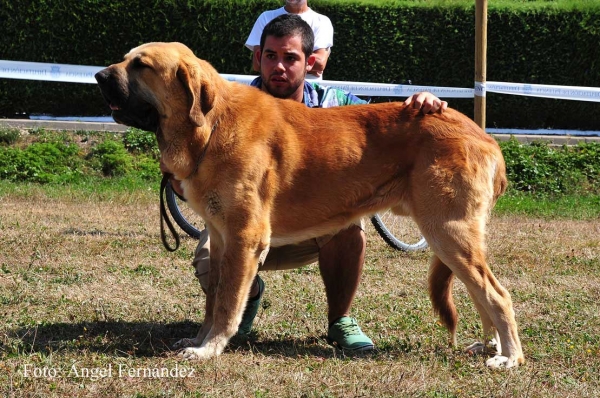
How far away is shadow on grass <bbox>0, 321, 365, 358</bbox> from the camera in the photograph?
14.4 ft

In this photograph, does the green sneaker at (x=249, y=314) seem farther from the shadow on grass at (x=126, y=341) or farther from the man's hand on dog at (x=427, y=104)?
the man's hand on dog at (x=427, y=104)

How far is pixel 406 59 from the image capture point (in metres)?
13.5

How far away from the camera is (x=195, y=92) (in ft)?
14.0

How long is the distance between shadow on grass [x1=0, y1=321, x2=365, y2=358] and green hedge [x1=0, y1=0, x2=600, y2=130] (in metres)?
8.53

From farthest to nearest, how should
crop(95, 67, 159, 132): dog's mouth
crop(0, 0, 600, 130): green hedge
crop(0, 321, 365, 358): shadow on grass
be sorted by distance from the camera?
crop(0, 0, 600, 130): green hedge
crop(0, 321, 365, 358): shadow on grass
crop(95, 67, 159, 132): dog's mouth

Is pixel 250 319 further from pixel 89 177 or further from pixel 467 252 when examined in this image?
pixel 89 177

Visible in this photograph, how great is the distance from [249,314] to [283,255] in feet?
1.46

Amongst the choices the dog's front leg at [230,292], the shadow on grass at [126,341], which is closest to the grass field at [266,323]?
the shadow on grass at [126,341]

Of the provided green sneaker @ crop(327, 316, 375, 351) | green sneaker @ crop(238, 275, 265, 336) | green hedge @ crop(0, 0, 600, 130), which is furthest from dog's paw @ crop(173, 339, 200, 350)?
green hedge @ crop(0, 0, 600, 130)

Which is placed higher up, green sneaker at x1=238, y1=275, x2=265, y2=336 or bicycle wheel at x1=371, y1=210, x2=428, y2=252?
green sneaker at x1=238, y1=275, x2=265, y2=336

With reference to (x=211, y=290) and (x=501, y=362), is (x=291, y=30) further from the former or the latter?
(x=501, y=362)

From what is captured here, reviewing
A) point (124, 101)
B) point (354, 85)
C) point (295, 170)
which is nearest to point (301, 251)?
point (295, 170)

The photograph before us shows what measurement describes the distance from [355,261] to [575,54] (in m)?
10.1

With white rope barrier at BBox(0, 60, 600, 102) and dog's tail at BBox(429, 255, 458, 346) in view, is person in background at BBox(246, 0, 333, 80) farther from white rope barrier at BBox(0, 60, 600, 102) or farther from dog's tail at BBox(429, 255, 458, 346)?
white rope barrier at BBox(0, 60, 600, 102)
